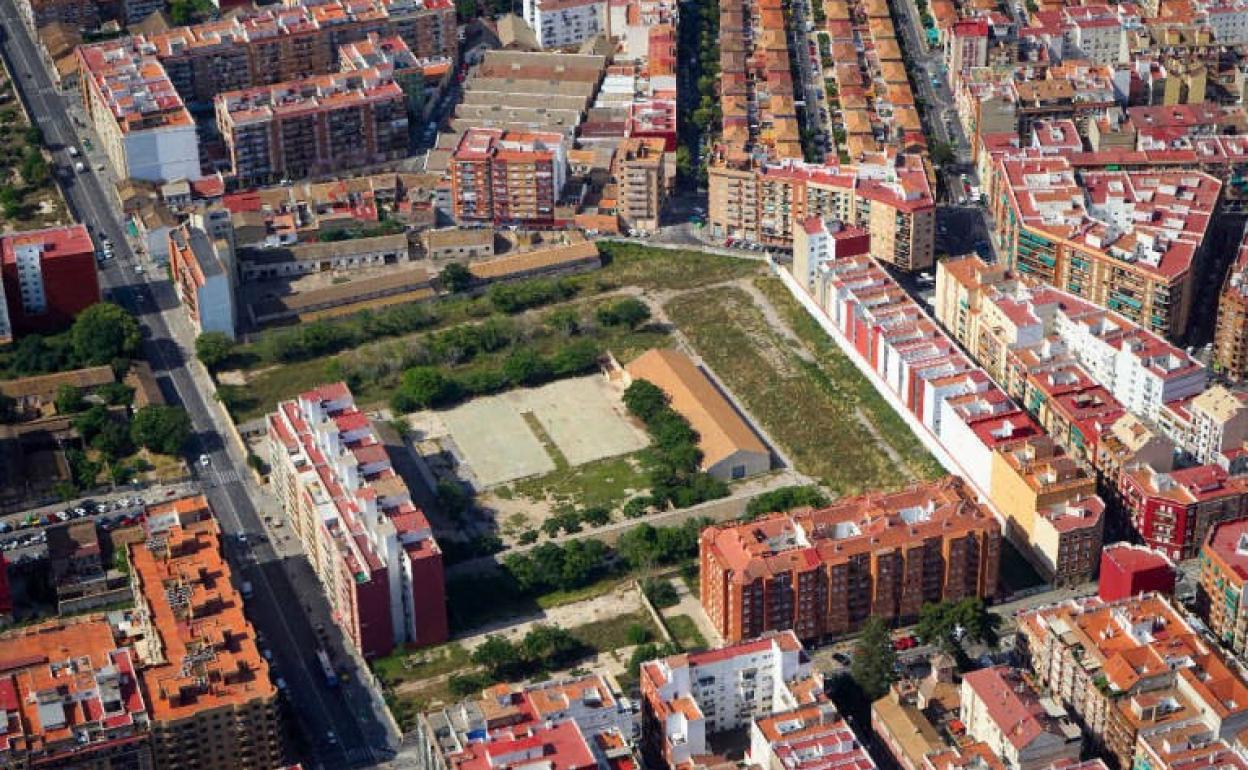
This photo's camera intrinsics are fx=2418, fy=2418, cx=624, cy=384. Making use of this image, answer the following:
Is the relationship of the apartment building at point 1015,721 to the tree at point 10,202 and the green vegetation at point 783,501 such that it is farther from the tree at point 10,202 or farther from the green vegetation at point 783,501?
the tree at point 10,202

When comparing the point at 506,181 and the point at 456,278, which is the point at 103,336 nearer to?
the point at 456,278

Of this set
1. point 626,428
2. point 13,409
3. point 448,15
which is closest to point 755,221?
point 626,428

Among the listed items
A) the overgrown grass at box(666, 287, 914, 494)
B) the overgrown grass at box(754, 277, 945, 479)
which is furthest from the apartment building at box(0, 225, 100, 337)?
the overgrown grass at box(754, 277, 945, 479)

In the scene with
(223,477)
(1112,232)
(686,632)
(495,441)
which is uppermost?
(1112,232)

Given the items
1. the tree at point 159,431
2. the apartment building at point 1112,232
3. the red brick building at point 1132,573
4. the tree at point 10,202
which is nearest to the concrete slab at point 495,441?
the tree at point 159,431

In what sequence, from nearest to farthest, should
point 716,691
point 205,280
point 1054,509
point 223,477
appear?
point 716,691
point 1054,509
point 223,477
point 205,280

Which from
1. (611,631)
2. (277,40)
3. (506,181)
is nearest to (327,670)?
(611,631)

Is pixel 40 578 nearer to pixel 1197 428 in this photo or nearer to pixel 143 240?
pixel 143 240
